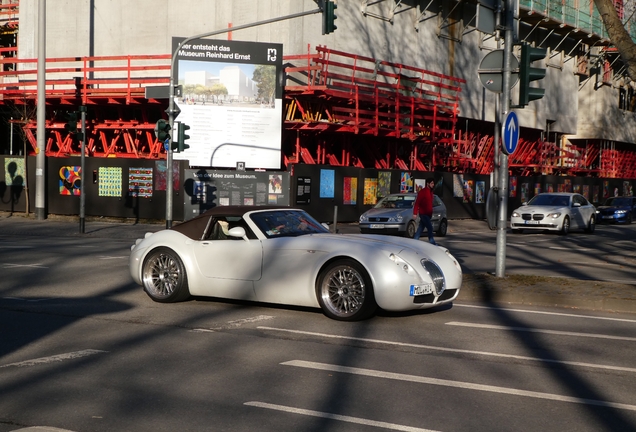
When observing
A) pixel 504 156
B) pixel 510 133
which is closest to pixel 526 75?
pixel 510 133

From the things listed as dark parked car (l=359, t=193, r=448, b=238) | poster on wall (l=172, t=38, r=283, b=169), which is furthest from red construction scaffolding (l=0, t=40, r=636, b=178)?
dark parked car (l=359, t=193, r=448, b=238)

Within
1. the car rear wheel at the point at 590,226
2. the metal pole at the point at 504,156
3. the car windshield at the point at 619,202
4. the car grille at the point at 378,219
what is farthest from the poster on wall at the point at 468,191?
the metal pole at the point at 504,156

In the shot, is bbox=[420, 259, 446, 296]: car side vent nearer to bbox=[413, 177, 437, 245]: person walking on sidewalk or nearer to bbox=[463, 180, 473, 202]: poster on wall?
bbox=[413, 177, 437, 245]: person walking on sidewalk

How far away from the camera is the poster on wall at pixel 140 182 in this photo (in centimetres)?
3162

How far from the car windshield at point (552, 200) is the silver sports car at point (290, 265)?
2102cm

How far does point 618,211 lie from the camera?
40656 mm

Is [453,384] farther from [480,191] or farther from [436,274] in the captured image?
[480,191]

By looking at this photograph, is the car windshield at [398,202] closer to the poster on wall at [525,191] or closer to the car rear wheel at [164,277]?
the car rear wheel at [164,277]

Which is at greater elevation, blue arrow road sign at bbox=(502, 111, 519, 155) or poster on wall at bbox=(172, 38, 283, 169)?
poster on wall at bbox=(172, 38, 283, 169)

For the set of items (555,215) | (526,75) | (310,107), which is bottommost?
(555,215)

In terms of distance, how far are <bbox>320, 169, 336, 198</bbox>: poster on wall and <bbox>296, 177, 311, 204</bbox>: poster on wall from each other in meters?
0.78

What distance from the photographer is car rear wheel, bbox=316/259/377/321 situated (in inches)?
360

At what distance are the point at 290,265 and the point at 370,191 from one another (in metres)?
26.1

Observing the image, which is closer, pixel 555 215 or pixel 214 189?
pixel 555 215
